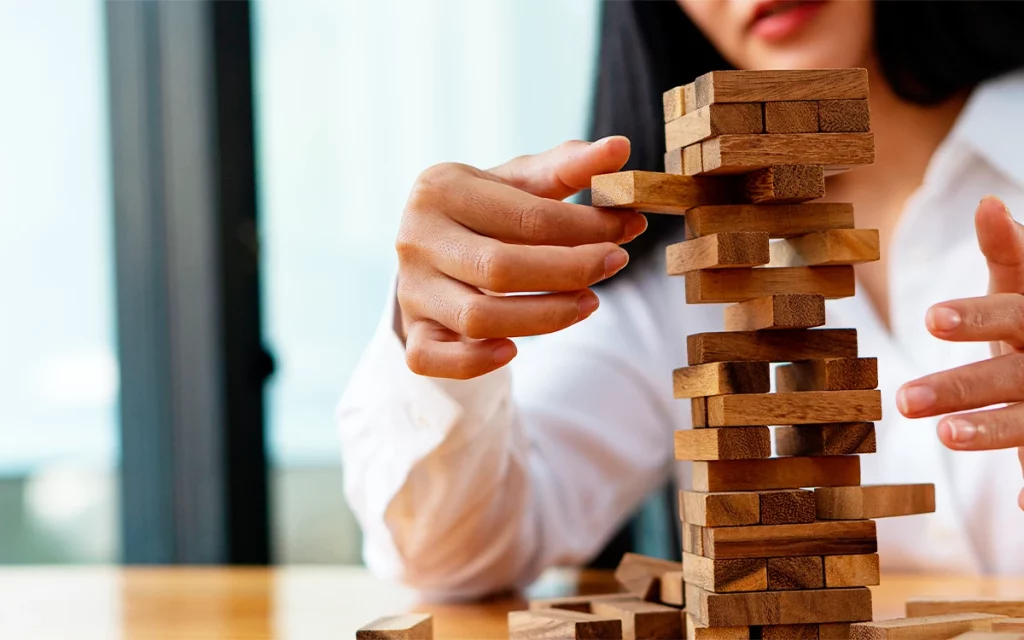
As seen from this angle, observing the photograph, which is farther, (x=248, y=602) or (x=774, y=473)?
(x=248, y=602)

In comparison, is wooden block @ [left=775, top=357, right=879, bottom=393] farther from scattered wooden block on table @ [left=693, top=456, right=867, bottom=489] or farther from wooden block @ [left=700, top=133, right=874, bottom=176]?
wooden block @ [left=700, top=133, right=874, bottom=176]

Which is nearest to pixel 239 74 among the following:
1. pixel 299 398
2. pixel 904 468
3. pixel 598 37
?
pixel 299 398

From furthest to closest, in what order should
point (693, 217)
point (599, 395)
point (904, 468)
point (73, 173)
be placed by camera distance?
1. point (73, 173)
2. point (599, 395)
3. point (904, 468)
4. point (693, 217)

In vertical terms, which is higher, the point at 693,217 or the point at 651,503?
the point at 693,217

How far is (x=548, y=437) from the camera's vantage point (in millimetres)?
1964

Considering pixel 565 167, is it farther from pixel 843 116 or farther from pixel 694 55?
pixel 694 55

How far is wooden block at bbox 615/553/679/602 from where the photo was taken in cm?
114

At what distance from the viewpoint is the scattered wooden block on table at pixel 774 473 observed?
0.96 m

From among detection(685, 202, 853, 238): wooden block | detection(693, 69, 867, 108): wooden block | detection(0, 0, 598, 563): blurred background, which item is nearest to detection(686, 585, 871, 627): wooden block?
detection(685, 202, 853, 238): wooden block

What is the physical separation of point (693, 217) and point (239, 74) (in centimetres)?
228

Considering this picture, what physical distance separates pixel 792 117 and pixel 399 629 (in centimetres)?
63

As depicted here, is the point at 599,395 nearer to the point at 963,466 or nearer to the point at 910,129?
the point at 963,466

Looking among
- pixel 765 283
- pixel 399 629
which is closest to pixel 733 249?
pixel 765 283

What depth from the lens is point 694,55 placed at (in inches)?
84.3
